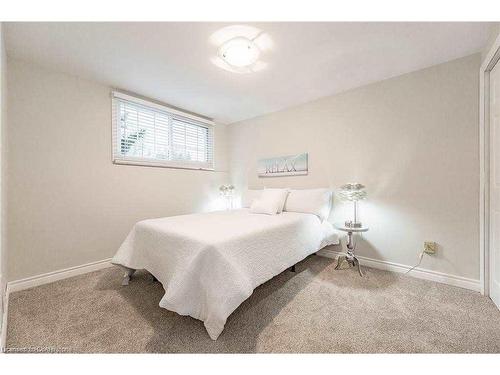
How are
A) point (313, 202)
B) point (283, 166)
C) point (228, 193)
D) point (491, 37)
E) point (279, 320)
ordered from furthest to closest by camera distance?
A: 1. point (228, 193)
2. point (283, 166)
3. point (313, 202)
4. point (491, 37)
5. point (279, 320)

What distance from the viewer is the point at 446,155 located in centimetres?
198

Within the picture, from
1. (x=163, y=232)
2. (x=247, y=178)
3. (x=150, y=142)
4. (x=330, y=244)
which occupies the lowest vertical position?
(x=330, y=244)

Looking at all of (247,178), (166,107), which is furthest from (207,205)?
(166,107)

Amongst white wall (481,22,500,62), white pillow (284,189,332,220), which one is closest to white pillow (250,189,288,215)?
white pillow (284,189,332,220)

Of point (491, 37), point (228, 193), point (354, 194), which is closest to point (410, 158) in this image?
point (354, 194)

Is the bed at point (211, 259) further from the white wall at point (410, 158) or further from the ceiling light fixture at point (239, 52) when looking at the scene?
the ceiling light fixture at point (239, 52)

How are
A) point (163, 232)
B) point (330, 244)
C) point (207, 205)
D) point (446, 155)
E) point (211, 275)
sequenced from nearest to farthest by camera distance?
point (211, 275) < point (163, 232) < point (446, 155) < point (330, 244) < point (207, 205)

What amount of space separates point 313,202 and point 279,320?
1.50 metres

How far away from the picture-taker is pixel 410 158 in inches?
85.6

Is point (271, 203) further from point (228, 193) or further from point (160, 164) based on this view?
point (160, 164)

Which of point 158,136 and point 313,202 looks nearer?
point 313,202

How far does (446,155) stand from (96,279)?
149 inches
